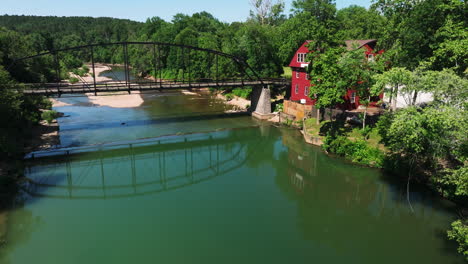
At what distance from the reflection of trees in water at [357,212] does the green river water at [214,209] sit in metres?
0.08

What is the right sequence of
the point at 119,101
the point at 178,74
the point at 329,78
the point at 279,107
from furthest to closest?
1. the point at 178,74
2. the point at 119,101
3. the point at 279,107
4. the point at 329,78

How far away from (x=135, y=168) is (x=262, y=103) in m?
22.2

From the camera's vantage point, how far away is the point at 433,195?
74.3 ft

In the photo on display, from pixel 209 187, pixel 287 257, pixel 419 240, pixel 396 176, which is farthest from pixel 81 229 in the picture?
pixel 396 176

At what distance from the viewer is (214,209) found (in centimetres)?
2192

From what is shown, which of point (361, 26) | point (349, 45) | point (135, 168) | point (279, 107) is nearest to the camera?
point (135, 168)

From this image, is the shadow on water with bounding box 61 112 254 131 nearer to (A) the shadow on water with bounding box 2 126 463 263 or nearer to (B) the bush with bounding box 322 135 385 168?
(A) the shadow on water with bounding box 2 126 463 263

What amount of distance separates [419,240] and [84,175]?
25529 millimetres

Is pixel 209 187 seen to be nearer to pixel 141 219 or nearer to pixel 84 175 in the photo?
pixel 141 219

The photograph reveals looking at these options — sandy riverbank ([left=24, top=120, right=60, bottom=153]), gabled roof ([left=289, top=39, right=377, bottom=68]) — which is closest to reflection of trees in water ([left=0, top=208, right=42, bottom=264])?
sandy riverbank ([left=24, top=120, right=60, bottom=153])

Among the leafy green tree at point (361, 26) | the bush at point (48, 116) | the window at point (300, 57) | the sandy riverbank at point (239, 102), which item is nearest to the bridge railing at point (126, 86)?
the bush at point (48, 116)

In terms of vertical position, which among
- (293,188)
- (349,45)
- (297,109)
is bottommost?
(293,188)

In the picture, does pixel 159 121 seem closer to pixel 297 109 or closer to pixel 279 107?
pixel 279 107

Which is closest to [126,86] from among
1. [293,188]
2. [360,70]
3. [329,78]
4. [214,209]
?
[214,209]
